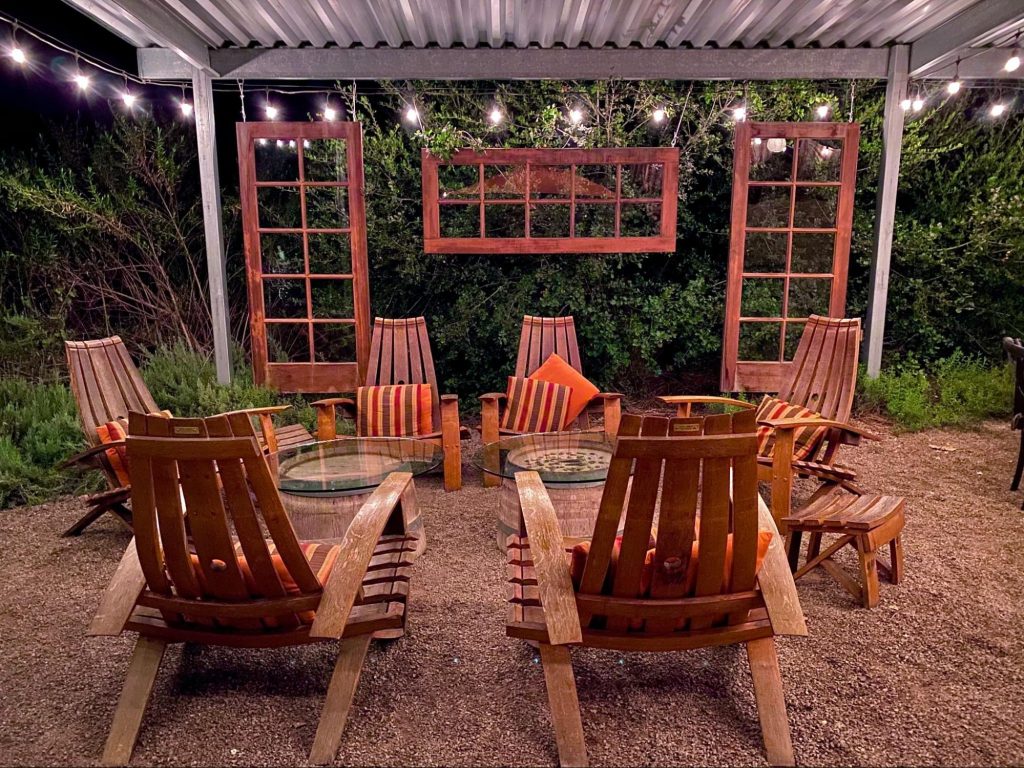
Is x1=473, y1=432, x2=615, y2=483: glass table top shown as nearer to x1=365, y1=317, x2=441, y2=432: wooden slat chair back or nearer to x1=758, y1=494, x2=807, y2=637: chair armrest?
x1=758, y1=494, x2=807, y2=637: chair armrest

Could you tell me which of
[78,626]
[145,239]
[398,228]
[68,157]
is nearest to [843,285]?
[398,228]

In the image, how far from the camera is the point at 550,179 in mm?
5859

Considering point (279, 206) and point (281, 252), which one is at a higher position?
point (279, 206)

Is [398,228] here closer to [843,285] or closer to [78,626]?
[843,285]

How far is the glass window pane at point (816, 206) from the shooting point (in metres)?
5.97

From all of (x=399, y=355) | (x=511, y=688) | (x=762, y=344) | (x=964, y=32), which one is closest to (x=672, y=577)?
(x=511, y=688)

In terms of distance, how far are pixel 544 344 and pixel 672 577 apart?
3.45 m

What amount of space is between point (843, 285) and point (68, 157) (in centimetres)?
720

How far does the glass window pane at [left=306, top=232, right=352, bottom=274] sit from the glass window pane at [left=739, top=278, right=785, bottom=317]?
3536mm

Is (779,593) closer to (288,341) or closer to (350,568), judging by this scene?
(350,568)

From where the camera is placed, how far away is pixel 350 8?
469cm

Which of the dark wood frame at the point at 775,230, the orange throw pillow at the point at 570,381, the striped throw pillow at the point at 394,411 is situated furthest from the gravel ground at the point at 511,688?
the dark wood frame at the point at 775,230

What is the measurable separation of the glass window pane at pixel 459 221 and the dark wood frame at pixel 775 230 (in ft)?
7.35

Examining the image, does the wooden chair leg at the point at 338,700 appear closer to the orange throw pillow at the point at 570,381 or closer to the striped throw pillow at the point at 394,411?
the striped throw pillow at the point at 394,411
